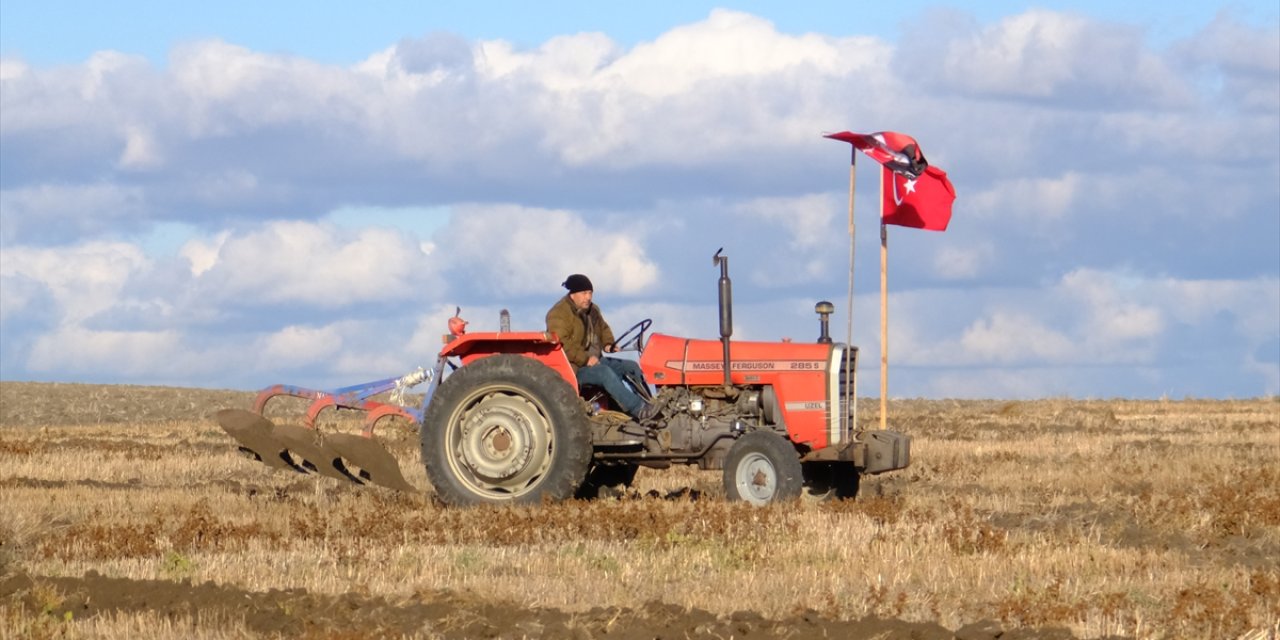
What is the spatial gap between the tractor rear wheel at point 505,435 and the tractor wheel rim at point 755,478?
4.04 feet

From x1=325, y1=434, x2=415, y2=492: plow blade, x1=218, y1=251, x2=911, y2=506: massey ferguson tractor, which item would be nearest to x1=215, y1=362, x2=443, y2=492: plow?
x1=325, y1=434, x2=415, y2=492: plow blade

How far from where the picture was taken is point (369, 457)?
565 inches

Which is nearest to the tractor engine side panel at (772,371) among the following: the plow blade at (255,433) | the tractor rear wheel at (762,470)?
the tractor rear wheel at (762,470)

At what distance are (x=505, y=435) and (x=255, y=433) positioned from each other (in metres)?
2.27

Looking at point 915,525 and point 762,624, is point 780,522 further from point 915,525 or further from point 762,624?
point 762,624

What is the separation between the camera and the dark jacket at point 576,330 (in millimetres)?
13633

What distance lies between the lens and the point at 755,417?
1391cm

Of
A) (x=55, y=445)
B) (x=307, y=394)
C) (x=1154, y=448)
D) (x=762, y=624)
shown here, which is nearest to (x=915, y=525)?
(x=762, y=624)

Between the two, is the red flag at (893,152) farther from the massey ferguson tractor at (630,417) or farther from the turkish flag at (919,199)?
the massey ferguson tractor at (630,417)

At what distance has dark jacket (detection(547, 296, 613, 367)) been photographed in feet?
44.7

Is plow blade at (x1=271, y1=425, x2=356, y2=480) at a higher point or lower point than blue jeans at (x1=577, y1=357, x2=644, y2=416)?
lower

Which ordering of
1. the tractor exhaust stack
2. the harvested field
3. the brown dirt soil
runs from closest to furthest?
the brown dirt soil, the harvested field, the tractor exhaust stack

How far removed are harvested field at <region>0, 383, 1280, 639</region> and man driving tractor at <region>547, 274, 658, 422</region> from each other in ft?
2.80

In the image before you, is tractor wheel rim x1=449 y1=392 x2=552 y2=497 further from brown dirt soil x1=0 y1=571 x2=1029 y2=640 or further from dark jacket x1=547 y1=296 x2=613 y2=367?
brown dirt soil x1=0 y1=571 x2=1029 y2=640
